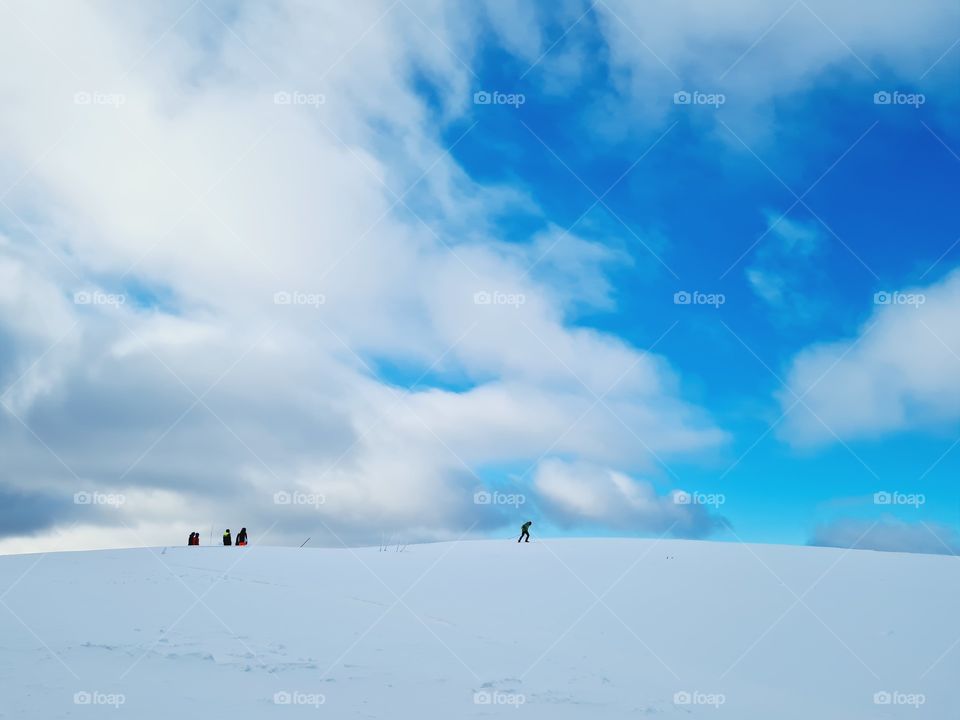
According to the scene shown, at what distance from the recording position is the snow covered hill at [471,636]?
9.59m

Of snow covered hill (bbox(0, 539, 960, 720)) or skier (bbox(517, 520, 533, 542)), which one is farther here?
skier (bbox(517, 520, 533, 542))

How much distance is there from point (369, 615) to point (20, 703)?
7152 mm

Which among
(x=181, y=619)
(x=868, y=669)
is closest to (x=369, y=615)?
(x=181, y=619)

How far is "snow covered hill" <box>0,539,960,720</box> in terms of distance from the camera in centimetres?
959

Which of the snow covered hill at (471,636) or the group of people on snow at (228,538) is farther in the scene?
the group of people on snow at (228,538)

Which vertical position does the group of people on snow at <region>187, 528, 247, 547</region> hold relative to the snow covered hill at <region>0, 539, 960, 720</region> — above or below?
above

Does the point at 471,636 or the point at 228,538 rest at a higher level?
the point at 228,538

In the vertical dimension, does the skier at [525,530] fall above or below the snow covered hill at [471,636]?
above

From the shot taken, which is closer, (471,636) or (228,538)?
(471,636)

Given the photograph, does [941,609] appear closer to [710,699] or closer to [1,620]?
[710,699]

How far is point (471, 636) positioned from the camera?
13.2 metres

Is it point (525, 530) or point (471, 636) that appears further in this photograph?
point (525, 530)

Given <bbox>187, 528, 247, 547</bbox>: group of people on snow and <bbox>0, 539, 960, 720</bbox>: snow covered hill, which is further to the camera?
<bbox>187, 528, 247, 547</bbox>: group of people on snow

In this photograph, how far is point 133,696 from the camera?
8.84 m
